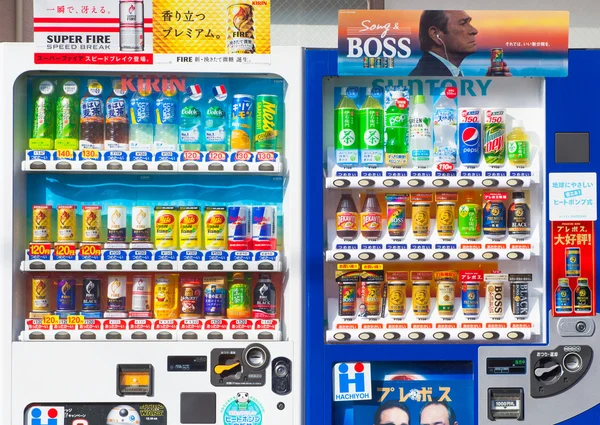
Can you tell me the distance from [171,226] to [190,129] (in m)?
0.57

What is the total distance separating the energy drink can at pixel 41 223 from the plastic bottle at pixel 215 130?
95 centimetres

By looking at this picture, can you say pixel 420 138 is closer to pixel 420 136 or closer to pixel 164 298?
pixel 420 136

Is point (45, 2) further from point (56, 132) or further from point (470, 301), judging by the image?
point (470, 301)

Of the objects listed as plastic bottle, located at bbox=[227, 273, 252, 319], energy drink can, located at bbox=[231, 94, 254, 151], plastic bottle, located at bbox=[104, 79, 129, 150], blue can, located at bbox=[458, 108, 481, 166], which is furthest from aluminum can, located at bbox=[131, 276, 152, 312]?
blue can, located at bbox=[458, 108, 481, 166]

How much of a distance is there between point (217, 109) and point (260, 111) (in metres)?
0.25

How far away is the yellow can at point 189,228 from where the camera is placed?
3.88 m

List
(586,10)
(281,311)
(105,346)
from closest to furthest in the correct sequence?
1. (105,346)
2. (281,311)
3. (586,10)

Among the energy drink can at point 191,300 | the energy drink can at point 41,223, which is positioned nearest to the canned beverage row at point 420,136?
the energy drink can at point 191,300

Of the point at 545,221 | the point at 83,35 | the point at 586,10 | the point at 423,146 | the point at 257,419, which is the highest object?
the point at 586,10

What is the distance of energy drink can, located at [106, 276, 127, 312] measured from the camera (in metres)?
3.91

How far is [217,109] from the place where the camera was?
13.1 feet

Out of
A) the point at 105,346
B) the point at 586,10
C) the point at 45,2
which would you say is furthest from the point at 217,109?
the point at 586,10

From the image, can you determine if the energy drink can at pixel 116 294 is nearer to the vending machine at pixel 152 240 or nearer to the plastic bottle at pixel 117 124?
the vending machine at pixel 152 240

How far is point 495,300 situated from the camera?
3.87 m
